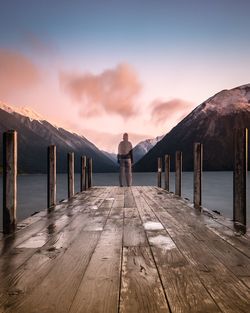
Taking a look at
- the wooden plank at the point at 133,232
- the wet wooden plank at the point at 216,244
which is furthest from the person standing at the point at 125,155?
the wet wooden plank at the point at 216,244

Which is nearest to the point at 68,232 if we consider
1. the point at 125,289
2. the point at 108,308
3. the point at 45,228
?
the point at 45,228

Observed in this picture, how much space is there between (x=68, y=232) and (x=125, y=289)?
2923mm

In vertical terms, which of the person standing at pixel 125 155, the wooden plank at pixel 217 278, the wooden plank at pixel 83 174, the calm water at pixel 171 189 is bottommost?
the calm water at pixel 171 189

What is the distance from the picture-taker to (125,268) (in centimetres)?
371

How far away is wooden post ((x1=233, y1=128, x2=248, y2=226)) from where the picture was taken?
6598 mm

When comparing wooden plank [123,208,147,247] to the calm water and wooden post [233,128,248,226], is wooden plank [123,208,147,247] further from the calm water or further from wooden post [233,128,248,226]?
the calm water

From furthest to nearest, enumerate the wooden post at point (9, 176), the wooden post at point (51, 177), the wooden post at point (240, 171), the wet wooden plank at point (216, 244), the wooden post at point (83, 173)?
the wooden post at point (83, 173)
the wooden post at point (51, 177)
the wooden post at point (240, 171)
the wooden post at point (9, 176)
the wet wooden plank at point (216, 244)

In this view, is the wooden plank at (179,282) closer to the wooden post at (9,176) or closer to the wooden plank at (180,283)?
the wooden plank at (180,283)

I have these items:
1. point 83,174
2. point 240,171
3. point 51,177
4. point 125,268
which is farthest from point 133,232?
point 83,174

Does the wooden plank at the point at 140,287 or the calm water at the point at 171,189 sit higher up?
the wooden plank at the point at 140,287

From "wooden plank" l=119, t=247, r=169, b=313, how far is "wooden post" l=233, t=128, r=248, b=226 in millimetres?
2993

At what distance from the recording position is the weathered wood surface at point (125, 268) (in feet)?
9.05

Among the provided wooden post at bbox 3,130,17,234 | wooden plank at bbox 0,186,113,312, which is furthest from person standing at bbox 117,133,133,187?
wooden plank at bbox 0,186,113,312

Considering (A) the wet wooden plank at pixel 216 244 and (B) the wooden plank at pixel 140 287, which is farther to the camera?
(A) the wet wooden plank at pixel 216 244
